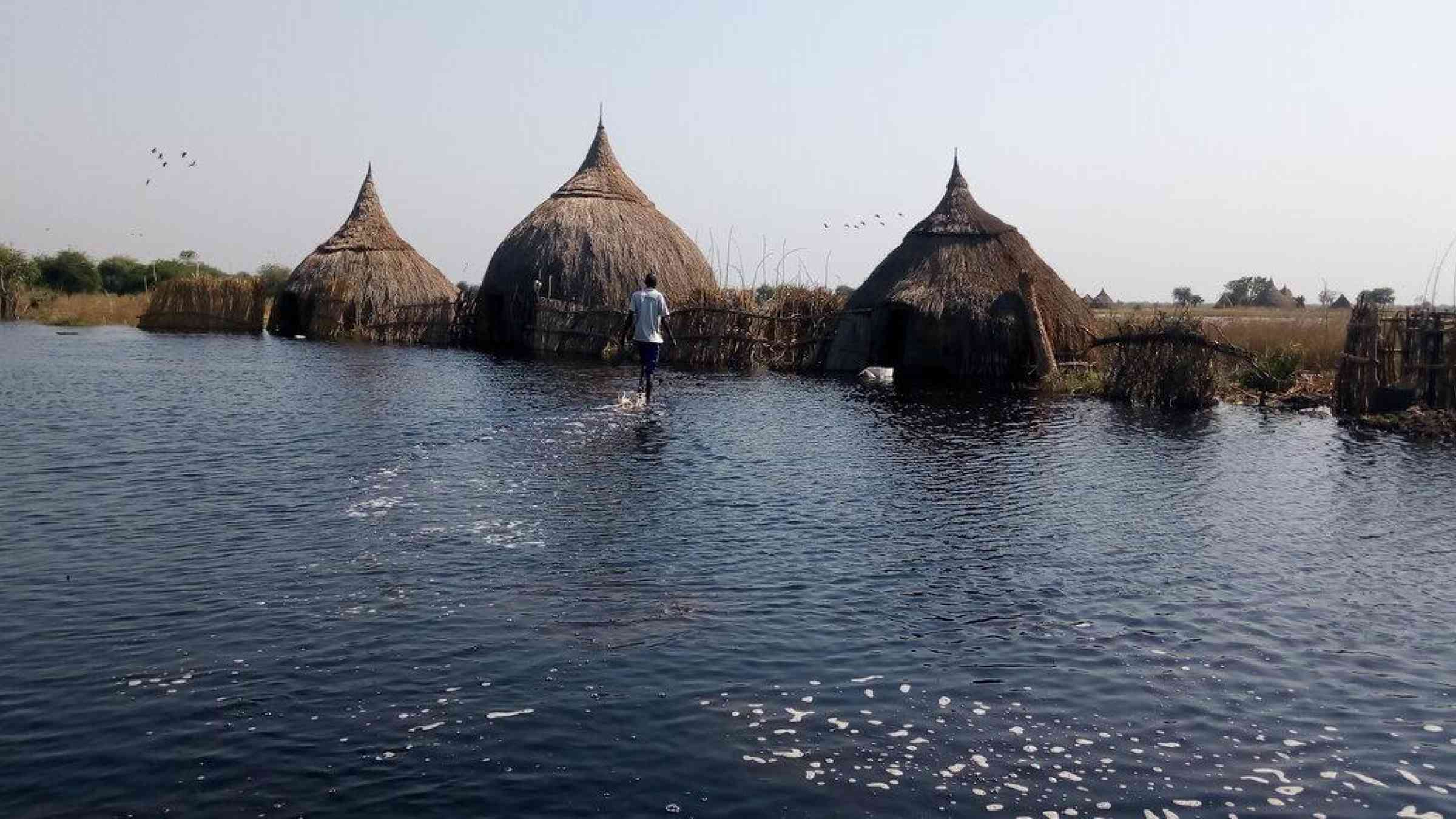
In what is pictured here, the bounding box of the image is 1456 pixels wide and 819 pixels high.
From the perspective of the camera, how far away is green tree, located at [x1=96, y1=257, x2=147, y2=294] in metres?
79.9

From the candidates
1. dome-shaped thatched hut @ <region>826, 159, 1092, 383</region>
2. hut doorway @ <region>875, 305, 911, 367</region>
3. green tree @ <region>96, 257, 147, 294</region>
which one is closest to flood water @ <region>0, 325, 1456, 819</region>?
dome-shaped thatched hut @ <region>826, 159, 1092, 383</region>

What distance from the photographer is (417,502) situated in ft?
44.4

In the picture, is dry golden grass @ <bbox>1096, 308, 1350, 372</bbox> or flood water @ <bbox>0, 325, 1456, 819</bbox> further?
dry golden grass @ <bbox>1096, 308, 1350, 372</bbox>

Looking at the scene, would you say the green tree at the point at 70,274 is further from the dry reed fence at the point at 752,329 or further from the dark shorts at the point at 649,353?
the dark shorts at the point at 649,353

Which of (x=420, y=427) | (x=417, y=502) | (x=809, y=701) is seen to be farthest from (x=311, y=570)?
(x=420, y=427)

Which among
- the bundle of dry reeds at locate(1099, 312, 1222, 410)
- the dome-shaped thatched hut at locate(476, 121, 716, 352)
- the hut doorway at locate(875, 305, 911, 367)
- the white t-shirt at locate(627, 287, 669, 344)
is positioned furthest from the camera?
the dome-shaped thatched hut at locate(476, 121, 716, 352)

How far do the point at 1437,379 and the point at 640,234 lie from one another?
26521 mm

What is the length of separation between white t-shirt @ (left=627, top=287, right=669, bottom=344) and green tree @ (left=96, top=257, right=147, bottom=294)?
67.1 m

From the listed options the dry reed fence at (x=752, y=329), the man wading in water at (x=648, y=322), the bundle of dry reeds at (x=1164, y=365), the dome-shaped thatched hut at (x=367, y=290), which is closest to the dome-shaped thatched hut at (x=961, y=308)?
the dry reed fence at (x=752, y=329)

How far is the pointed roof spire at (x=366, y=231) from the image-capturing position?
163ft

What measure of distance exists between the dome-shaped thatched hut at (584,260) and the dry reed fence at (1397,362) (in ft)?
65.7

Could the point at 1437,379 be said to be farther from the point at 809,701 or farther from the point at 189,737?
the point at 189,737

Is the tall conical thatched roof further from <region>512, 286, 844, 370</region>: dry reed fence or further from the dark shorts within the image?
the dark shorts

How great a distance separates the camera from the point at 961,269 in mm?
30969
